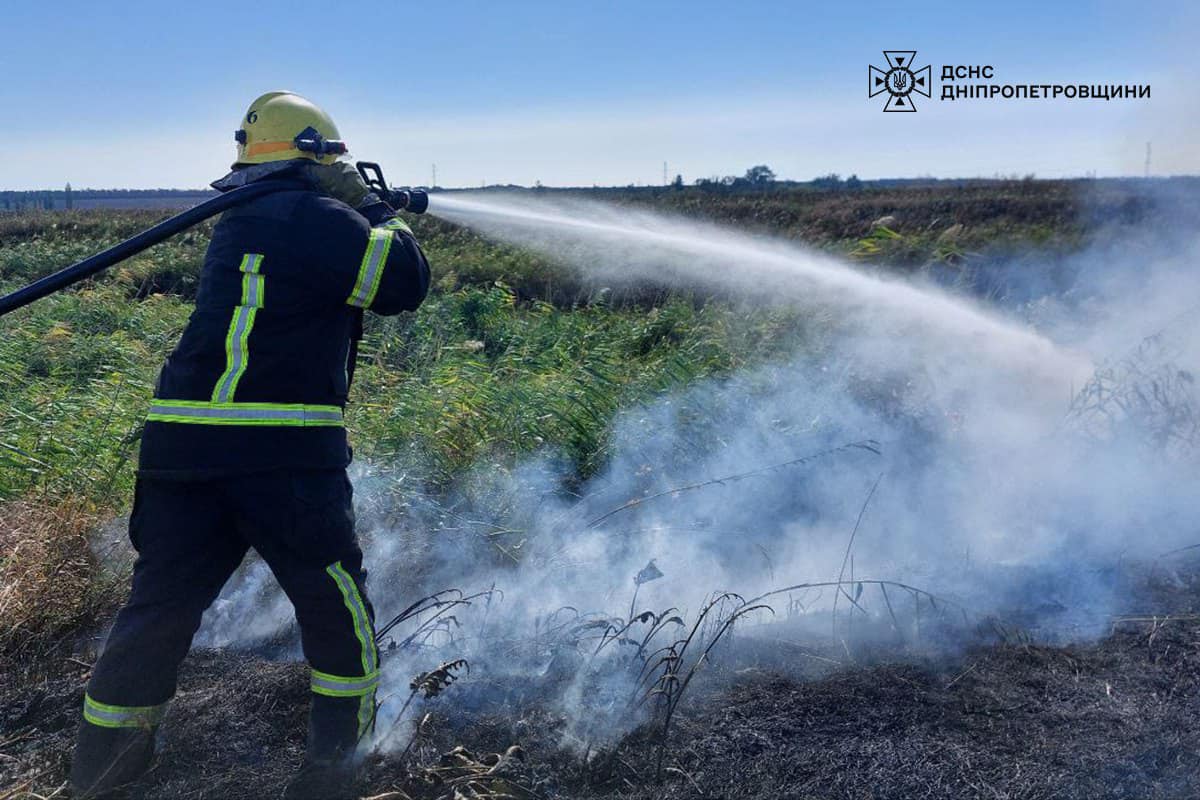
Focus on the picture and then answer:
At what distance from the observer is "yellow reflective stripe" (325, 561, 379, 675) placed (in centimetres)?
289

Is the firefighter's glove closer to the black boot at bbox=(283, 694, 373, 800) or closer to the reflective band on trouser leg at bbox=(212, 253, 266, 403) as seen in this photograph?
the reflective band on trouser leg at bbox=(212, 253, 266, 403)

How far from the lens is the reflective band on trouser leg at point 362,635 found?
9.50 feet

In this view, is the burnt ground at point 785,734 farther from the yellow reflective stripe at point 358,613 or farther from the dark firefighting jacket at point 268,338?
the dark firefighting jacket at point 268,338

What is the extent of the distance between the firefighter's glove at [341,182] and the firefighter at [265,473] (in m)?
0.12

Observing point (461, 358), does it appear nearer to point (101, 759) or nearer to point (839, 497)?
point (839, 497)

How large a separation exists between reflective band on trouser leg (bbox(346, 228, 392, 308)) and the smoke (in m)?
1.35

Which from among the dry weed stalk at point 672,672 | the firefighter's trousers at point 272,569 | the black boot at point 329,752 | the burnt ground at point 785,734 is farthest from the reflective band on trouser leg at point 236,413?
the dry weed stalk at point 672,672

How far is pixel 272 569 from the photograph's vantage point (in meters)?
2.91

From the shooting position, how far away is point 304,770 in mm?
2994

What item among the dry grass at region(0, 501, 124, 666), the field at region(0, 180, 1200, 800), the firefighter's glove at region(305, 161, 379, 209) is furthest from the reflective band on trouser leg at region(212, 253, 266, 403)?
the dry grass at region(0, 501, 124, 666)

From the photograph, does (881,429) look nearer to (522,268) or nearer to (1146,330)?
(1146,330)

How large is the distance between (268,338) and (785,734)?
80.1 inches

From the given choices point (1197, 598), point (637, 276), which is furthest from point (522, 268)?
point (1197, 598)

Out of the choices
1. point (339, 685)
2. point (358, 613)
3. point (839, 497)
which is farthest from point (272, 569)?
point (839, 497)
